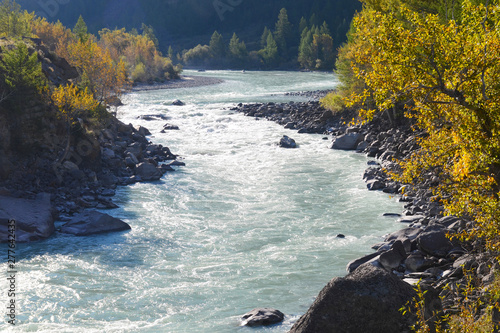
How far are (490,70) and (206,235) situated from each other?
43.9 ft

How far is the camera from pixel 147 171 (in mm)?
30281

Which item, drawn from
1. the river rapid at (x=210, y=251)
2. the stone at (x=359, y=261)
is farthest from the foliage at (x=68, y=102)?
the stone at (x=359, y=261)

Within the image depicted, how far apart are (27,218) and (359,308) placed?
642 inches

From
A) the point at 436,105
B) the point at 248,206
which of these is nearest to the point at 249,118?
the point at 248,206

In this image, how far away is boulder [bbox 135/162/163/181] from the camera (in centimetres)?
2995

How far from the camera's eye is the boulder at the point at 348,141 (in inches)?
1495

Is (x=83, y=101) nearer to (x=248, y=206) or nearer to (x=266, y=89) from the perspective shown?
(x=248, y=206)

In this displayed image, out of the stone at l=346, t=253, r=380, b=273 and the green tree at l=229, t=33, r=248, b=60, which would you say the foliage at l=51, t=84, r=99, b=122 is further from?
the green tree at l=229, t=33, r=248, b=60

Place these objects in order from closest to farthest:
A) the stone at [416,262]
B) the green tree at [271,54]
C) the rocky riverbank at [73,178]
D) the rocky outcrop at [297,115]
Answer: the stone at [416,262] → the rocky riverbank at [73,178] → the rocky outcrop at [297,115] → the green tree at [271,54]

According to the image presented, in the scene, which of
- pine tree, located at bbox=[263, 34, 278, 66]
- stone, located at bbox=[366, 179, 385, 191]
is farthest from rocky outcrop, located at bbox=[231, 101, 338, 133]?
pine tree, located at bbox=[263, 34, 278, 66]

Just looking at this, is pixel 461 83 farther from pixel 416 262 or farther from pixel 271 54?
pixel 271 54

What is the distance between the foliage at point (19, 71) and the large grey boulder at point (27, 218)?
24.4ft

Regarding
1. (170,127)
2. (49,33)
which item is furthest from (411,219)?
(49,33)

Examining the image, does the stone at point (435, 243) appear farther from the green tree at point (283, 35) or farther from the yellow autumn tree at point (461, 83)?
the green tree at point (283, 35)
